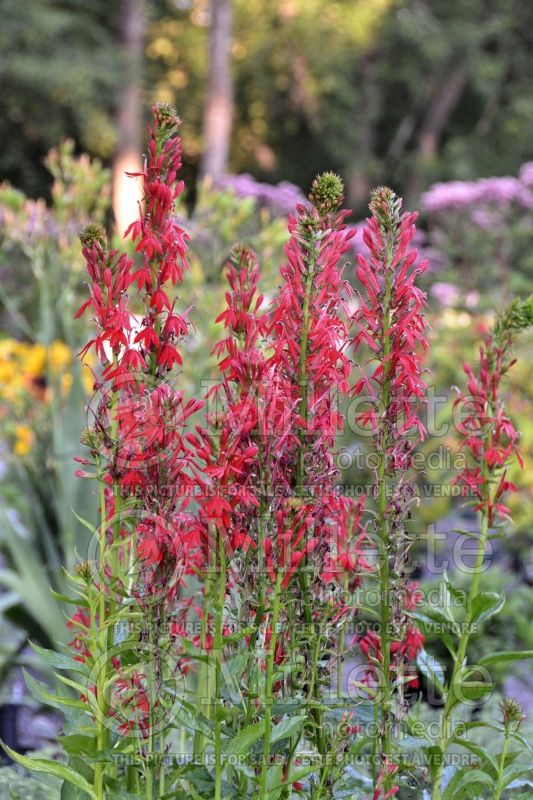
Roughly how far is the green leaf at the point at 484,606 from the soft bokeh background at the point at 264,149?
6.69ft

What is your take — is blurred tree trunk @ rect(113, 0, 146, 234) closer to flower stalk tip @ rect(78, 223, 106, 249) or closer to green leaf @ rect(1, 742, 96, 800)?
flower stalk tip @ rect(78, 223, 106, 249)

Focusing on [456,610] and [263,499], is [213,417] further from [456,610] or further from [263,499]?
[456,610]

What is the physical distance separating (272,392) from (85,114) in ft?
45.6

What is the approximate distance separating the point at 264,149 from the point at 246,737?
17.7 meters

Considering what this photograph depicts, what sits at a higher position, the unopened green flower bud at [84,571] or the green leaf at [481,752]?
the unopened green flower bud at [84,571]

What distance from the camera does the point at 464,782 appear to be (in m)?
1.37

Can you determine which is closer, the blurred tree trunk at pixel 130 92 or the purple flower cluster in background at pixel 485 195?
the purple flower cluster in background at pixel 485 195

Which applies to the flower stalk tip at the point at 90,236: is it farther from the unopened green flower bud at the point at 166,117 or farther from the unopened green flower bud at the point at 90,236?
the unopened green flower bud at the point at 166,117

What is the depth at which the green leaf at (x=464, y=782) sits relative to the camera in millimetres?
1353

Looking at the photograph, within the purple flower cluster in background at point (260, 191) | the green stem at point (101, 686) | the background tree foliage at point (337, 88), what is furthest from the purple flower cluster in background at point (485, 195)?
the background tree foliage at point (337, 88)

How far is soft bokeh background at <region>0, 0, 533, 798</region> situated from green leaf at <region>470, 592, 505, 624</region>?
6.69 ft

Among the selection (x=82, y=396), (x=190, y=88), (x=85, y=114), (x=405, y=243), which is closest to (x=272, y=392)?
(x=405, y=243)

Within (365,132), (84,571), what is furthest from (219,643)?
(365,132)

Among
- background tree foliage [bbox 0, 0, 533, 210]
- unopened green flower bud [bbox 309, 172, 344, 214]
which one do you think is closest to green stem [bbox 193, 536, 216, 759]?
unopened green flower bud [bbox 309, 172, 344, 214]
